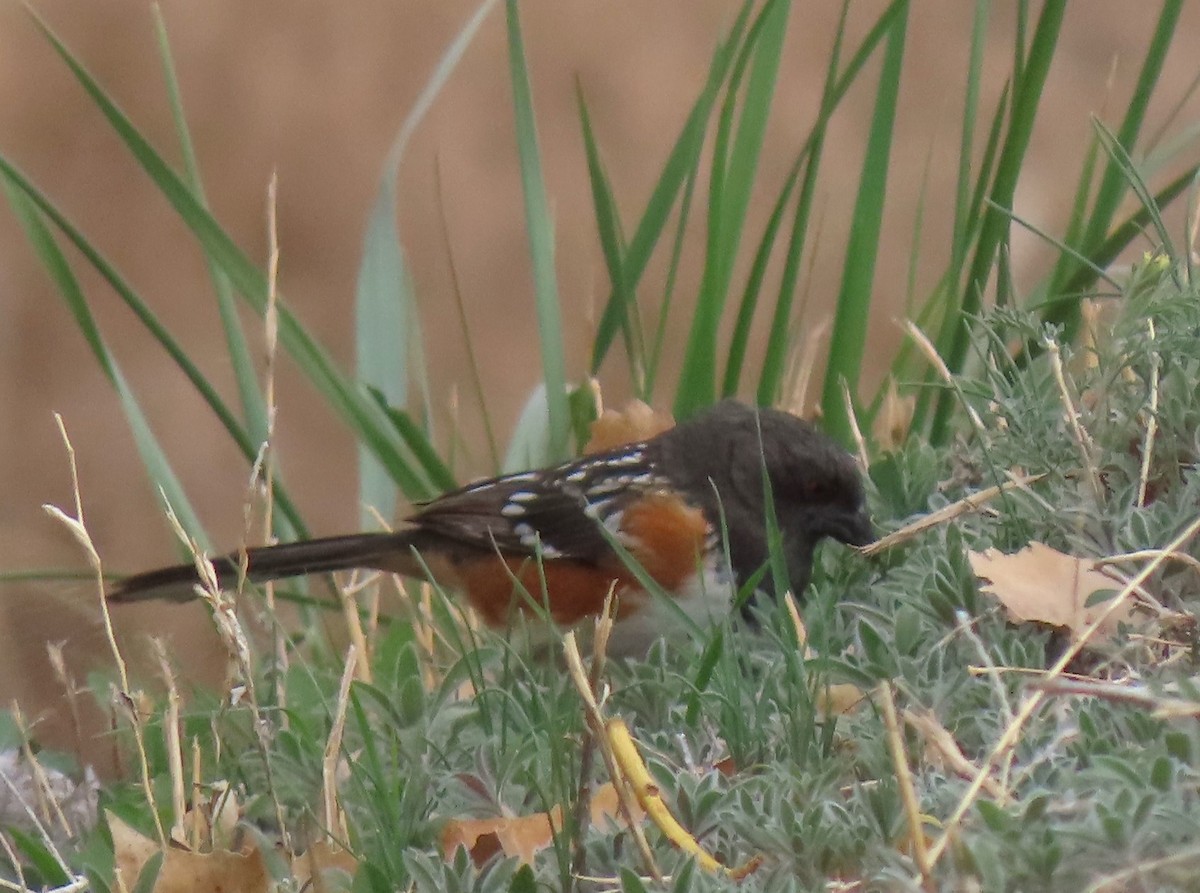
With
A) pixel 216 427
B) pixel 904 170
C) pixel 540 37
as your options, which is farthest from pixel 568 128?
pixel 216 427

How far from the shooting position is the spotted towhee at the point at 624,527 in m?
2.00

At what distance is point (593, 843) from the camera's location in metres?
1.05

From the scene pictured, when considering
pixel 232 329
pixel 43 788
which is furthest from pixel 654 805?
pixel 232 329

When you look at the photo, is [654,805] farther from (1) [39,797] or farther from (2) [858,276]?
(2) [858,276]

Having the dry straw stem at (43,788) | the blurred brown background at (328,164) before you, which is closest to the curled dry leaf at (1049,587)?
the dry straw stem at (43,788)

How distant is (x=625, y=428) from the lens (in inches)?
99.2

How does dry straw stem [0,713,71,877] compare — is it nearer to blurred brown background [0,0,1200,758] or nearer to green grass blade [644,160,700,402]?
green grass blade [644,160,700,402]

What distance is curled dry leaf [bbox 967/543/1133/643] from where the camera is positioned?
1189 mm

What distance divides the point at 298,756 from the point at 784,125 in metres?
3.23

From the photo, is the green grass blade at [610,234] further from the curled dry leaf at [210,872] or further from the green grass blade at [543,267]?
the curled dry leaf at [210,872]

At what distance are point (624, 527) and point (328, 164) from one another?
2691 millimetres

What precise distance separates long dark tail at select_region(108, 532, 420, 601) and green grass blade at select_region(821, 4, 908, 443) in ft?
2.27

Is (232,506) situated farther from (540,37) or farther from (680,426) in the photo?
(680,426)

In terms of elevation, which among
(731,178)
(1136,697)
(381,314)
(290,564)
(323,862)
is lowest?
(290,564)
